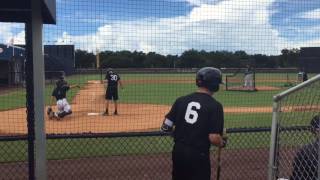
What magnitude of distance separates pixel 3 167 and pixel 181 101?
4.66 meters

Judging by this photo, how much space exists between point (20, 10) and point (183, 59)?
8.35 ft

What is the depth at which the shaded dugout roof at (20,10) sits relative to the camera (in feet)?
19.2

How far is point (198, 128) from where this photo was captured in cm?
455

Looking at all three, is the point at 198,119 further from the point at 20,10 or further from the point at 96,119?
the point at 96,119

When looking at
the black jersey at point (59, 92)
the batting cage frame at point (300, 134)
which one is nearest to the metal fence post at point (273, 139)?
the batting cage frame at point (300, 134)

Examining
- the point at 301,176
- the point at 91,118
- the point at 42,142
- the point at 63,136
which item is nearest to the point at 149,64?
the point at 63,136

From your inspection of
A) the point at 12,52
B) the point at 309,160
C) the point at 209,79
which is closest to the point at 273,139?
the point at 309,160

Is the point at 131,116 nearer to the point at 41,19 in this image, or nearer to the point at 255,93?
the point at 255,93

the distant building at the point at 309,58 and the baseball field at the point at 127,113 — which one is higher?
the distant building at the point at 309,58

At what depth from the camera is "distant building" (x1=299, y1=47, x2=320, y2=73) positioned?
321 inches

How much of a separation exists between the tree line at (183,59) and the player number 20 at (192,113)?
2.63 m

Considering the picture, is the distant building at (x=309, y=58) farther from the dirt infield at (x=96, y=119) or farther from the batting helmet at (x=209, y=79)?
the dirt infield at (x=96, y=119)

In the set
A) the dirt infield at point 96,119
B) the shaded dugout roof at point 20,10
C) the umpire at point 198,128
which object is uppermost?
the shaded dugout roof at point 20,10

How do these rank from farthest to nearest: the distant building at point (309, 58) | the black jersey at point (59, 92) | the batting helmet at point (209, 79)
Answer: the black jersey at point (59, 92) → the distant building at point (309, 58) → the batting helmet at point (209, 79)
